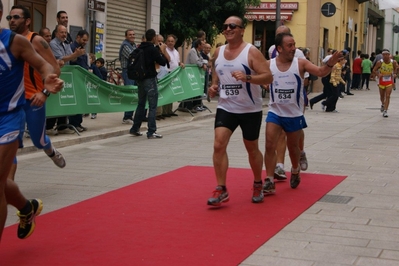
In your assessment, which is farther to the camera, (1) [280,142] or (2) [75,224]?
(1) [280,142]

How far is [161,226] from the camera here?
22.6 ft

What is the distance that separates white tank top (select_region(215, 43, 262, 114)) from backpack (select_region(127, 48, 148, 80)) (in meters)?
6.19

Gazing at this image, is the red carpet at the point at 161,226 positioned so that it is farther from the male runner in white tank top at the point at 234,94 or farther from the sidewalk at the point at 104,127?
the sidewalk at the point at 104,127

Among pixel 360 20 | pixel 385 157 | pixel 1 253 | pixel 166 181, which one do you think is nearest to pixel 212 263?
pixel 1 253

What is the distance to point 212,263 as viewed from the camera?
5629 mm

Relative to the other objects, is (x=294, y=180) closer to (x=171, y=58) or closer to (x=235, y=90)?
(x=235, y=90)

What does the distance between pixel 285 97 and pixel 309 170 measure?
2.06 metres

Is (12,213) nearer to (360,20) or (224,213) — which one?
(224,213)

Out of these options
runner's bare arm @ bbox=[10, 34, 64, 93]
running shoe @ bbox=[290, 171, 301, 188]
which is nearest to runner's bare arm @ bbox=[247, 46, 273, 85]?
running shoe @ bbox=[290, 171, 301, 188]

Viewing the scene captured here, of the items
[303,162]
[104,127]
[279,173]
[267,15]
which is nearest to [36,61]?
[279,173]

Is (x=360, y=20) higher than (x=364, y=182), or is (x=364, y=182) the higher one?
(x=360, y=20)

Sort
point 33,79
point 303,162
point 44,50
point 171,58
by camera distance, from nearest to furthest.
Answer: point 44,50 → point 33,79 → point 303,162 → point 171,58

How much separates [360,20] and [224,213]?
4685 cm

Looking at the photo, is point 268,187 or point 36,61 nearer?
point 36,61
